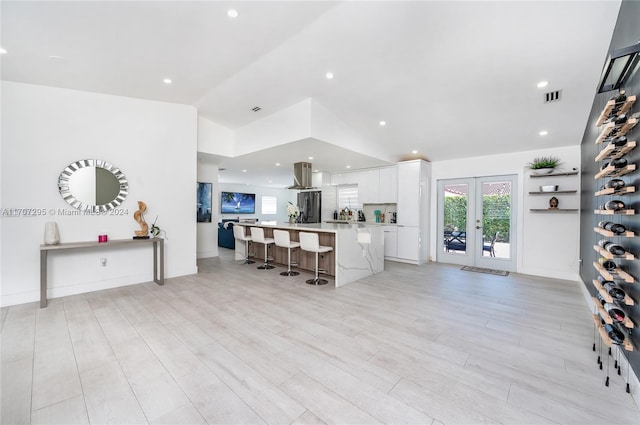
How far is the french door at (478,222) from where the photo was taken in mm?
5793

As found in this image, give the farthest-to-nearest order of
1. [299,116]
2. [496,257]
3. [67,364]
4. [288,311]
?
[496,257] < [299,116] < [288,311] < [67,364]

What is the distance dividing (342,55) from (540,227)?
17.8 ft

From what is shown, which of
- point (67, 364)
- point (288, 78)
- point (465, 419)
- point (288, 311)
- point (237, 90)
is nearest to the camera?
point (465, 419)

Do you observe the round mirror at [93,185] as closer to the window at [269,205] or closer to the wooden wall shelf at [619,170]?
the wooden wall shelf at [619,170]

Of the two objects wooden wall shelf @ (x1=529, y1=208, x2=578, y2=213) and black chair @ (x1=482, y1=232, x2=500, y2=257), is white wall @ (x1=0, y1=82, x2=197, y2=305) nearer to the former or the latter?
black chair @ (x1=482, y1=232, x2=500, y2=257)

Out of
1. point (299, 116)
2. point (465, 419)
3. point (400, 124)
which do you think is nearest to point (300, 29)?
point (299, 116)

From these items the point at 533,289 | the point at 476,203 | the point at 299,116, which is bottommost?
the point at 533,289

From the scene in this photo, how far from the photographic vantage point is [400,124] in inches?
193

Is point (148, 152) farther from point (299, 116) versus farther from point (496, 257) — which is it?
point (496, 257)

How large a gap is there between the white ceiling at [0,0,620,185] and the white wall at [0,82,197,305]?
0.34 meters

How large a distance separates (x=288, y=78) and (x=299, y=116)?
0.83 meters

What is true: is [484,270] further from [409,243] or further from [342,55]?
[342,55]

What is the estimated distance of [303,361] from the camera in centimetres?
218

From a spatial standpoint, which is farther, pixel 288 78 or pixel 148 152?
pixel 148 152
